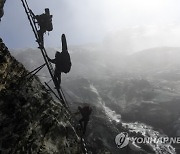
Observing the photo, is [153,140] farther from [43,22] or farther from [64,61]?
[43,22]

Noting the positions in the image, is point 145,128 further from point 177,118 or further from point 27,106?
point 27,106

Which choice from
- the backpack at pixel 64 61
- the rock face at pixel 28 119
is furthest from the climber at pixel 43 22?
the rock face at pixel 28 119

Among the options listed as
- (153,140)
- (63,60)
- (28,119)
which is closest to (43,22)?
(63,60)

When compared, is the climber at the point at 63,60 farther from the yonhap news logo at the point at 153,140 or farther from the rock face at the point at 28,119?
the yonhap news logo at the point at 153,140

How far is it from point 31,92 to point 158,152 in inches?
1887

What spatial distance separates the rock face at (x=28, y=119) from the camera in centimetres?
981

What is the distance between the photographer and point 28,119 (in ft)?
35.1

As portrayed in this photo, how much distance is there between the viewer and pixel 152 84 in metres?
99.4

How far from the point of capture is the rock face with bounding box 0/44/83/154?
981 centimetres

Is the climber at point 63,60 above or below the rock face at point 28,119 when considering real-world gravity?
above

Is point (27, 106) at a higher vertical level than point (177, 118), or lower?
lower

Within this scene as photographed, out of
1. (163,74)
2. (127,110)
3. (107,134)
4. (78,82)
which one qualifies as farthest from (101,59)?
(107,134)

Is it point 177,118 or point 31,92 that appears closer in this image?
point 31,92

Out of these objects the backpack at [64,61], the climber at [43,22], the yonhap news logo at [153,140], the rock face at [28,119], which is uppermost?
the yonhap news logo at [153,140]
